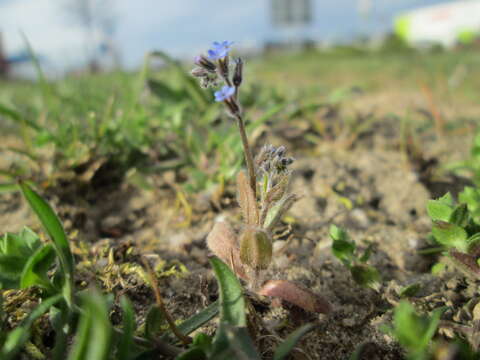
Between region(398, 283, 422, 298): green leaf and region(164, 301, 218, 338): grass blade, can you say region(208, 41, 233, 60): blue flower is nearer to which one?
region(164, 301, 218, 338): grass blade

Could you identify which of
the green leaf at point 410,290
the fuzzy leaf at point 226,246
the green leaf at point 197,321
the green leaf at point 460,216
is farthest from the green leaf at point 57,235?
the green leaf at point 460,216

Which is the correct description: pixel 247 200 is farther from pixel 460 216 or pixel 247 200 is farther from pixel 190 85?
pixel 190 85

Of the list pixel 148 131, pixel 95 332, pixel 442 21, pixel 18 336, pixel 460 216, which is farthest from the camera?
pixel 442 21

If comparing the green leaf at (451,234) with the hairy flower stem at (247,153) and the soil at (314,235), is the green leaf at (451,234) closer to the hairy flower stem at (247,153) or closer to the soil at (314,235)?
the soil at (314,235)

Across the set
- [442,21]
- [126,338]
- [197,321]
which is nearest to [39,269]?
[126,338]

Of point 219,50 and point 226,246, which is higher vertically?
point 219,50

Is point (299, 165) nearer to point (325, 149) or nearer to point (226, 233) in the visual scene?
point (325, 149)

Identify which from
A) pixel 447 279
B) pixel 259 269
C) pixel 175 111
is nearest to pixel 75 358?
pixel 259 269
